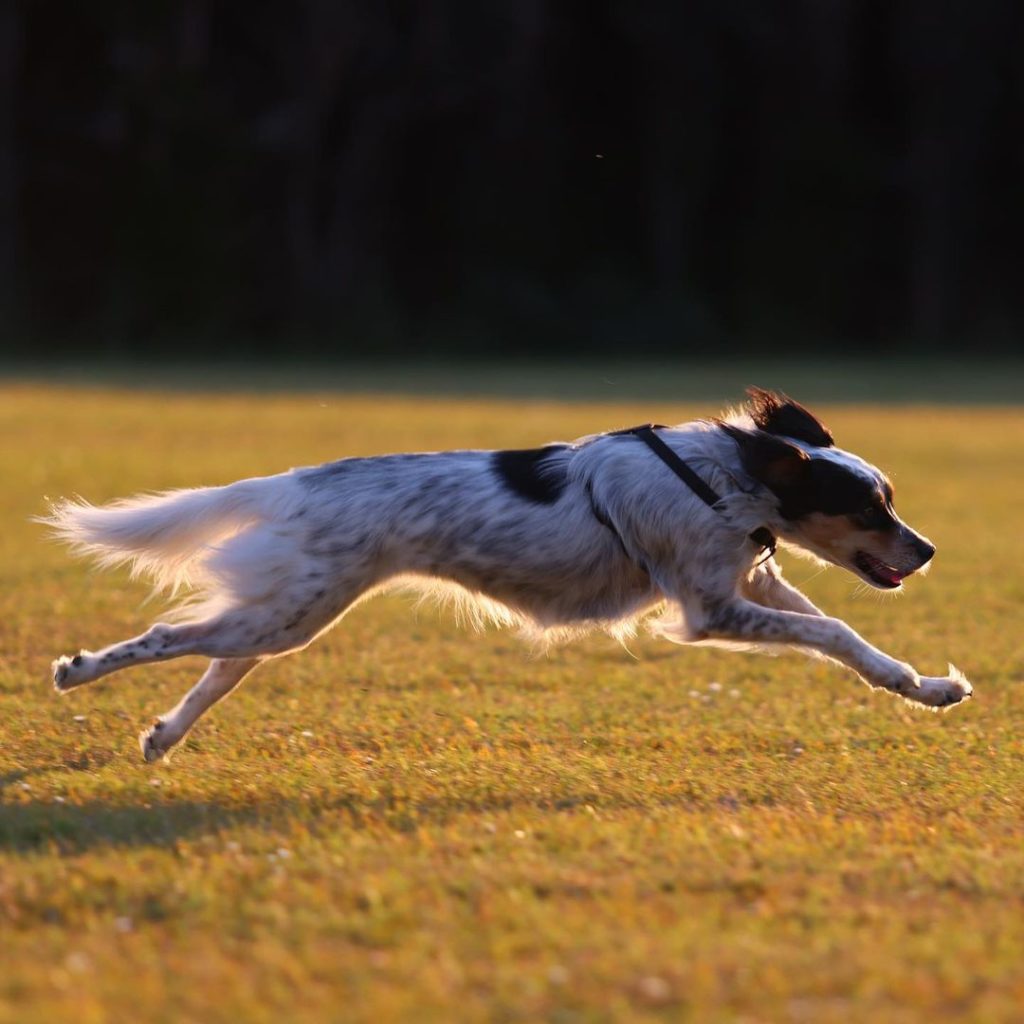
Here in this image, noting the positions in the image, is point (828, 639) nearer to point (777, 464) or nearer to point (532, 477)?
point (777, 464)

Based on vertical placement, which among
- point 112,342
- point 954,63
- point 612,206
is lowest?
point 112,342

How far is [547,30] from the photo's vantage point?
133 feet

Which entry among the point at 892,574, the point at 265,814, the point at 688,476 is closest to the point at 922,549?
the point at 892,574

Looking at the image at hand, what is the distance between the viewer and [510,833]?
5277 mm

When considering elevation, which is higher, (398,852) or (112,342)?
(398,852)

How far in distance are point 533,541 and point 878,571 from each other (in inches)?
52.2

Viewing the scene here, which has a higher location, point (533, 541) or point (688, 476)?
point (688, 476)

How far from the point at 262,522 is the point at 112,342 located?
3305 cm

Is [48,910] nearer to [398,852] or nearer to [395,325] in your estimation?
[398,852]

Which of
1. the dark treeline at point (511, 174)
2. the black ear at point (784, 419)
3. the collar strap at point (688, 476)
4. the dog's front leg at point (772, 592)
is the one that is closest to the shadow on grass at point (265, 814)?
the collar strap at point (688, 476)

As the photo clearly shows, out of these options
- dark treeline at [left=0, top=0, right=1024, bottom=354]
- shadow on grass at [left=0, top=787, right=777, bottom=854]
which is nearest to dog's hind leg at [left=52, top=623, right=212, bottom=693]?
shadow on grass at [left=0, top=787, right=777, bottom=854]

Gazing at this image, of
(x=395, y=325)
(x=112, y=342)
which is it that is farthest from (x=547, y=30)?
(x=112, y=342)

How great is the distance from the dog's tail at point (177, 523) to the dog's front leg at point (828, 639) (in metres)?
1.63

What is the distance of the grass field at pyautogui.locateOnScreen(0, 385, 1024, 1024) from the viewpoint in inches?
154
